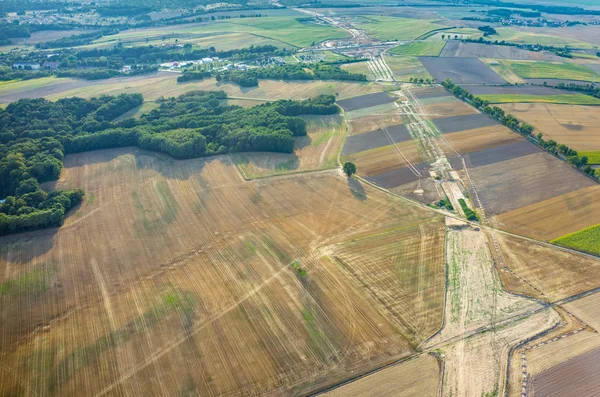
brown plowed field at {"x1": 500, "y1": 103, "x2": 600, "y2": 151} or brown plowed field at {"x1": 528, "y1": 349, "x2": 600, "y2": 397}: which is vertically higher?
brown plowed field at {"x1": 500, "y1": 103, "x2": 600, "y2": 151}

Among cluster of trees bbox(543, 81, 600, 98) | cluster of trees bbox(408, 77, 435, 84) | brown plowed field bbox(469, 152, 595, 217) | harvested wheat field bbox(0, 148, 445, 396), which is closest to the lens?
harvested wheat field bbox(0, 148, 445, 396)

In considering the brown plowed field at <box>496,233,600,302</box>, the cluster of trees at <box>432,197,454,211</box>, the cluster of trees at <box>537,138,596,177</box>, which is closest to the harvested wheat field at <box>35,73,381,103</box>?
the cluster of trees at <box>537,138,596,177</box>

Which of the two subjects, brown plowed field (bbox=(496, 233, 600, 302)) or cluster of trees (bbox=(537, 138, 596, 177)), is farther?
cluster of trees (bbox=(537, 138, 596, 177))

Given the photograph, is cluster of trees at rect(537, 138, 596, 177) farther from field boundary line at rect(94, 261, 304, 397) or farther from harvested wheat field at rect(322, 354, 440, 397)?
field boundary line at rect(94, 261, 304, 397)

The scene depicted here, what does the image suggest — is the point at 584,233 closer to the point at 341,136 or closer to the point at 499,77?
the point at 341,136

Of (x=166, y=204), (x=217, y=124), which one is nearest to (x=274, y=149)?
(x=217, y=124)

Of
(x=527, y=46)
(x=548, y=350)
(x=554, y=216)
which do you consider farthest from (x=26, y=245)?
(x=527, y=46)

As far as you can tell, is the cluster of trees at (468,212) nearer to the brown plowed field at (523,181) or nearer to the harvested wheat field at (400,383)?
the brown plowed field at (523,181)
